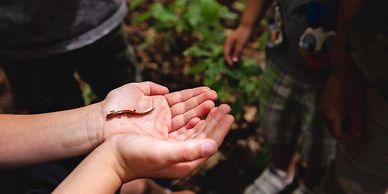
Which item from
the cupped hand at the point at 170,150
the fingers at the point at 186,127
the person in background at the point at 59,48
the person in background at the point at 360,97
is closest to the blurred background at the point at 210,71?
the person in background at the point at 59,48

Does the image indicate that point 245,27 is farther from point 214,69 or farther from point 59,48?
point 59,48

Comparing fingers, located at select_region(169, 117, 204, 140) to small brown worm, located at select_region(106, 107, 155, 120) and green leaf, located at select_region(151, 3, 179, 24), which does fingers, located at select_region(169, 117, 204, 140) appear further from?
green leaf, located at select_region(151, 3, 179, 24)

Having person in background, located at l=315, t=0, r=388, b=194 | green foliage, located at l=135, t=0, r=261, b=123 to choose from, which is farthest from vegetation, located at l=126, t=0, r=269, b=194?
person in background, located at l=315, t=0, r=388, b=194

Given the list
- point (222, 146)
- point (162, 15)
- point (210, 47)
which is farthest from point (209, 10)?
point (222, 146)

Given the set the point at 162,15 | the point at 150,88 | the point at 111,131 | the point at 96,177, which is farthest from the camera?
the point at 162,15

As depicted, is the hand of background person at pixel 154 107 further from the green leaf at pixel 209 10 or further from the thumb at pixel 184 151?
the green leaf at pixel 209 10

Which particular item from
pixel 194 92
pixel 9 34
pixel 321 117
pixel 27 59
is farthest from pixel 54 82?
pixel 321 117
